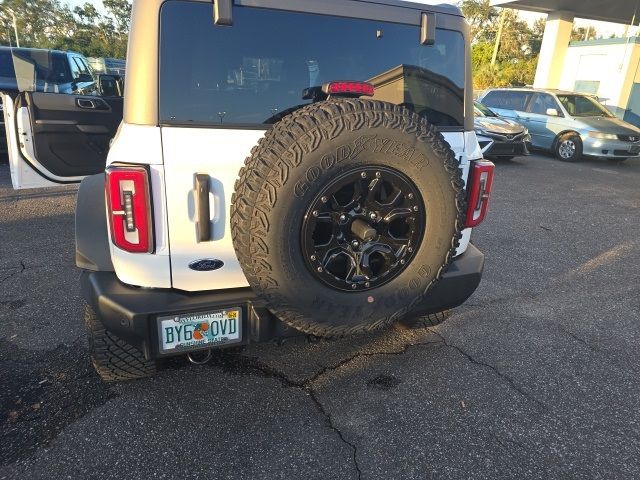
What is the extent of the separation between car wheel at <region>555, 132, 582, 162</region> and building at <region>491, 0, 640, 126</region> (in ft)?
17.2

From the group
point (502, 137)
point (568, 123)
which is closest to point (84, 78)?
point (502, 137)

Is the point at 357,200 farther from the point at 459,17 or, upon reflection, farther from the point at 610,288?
the point at 610,288

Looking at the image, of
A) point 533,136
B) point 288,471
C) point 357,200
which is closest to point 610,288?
point 357,200

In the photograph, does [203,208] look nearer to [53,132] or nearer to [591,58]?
[53,132]

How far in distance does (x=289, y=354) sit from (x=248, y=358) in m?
0.26

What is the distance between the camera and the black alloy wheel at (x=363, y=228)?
1970 millimetres

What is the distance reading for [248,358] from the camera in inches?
108

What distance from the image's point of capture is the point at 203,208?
1983 millimetres

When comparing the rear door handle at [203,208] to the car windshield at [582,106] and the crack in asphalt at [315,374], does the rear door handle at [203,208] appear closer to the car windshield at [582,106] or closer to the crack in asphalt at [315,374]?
the crack in asphalt at [315,374]

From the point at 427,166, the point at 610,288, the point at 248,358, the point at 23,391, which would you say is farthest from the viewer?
the point at 610,288

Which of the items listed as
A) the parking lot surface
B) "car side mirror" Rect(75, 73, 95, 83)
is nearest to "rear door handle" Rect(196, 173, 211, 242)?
the parking lot surface

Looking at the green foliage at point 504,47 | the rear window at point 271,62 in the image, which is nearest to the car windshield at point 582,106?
the rear window at point 271,62

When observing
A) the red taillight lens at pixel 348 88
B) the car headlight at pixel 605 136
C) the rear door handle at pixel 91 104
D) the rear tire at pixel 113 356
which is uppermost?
the red taillight lens at pixel 348 88

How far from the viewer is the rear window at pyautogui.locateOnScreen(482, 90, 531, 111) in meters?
12.0
